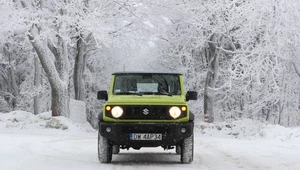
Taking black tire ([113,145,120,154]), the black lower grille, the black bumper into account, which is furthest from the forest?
the black bumper

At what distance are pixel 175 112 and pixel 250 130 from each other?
497 inches

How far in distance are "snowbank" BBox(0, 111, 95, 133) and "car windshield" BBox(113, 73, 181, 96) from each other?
11.0 m

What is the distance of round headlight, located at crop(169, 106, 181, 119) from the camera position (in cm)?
963

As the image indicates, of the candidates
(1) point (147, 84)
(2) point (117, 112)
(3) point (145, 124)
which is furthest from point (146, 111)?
(1) point (147, 84)

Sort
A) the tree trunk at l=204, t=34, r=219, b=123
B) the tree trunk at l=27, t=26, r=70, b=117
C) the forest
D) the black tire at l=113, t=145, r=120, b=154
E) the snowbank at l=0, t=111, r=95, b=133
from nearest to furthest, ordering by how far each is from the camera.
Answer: the black tire at l=113, t=145, r=120, b=154, the forest, the snowbank at l=0, t=111, r=95, b=133, the tree trunk at l=27, t=26, r=70, b=117, the tree trunk at l=204, t=34, r=219, b=123

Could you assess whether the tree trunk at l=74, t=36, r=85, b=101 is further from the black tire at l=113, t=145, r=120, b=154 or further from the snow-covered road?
the black tire at l=113, t=145, r=120, b=154

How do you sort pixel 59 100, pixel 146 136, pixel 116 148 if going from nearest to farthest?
pixel 146 136
pixel 116 148
pixel 59 100

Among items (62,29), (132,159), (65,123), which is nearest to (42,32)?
(62,29)

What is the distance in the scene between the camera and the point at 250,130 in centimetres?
2162

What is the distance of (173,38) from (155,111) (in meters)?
20.7

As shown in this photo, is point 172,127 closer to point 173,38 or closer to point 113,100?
point 113,100

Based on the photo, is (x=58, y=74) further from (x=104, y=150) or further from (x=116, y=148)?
(x=104, y=150)

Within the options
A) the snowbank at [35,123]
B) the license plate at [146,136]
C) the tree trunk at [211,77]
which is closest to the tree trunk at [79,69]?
the snowbank at [35,123]

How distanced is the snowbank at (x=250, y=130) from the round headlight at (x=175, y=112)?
7.33 m
